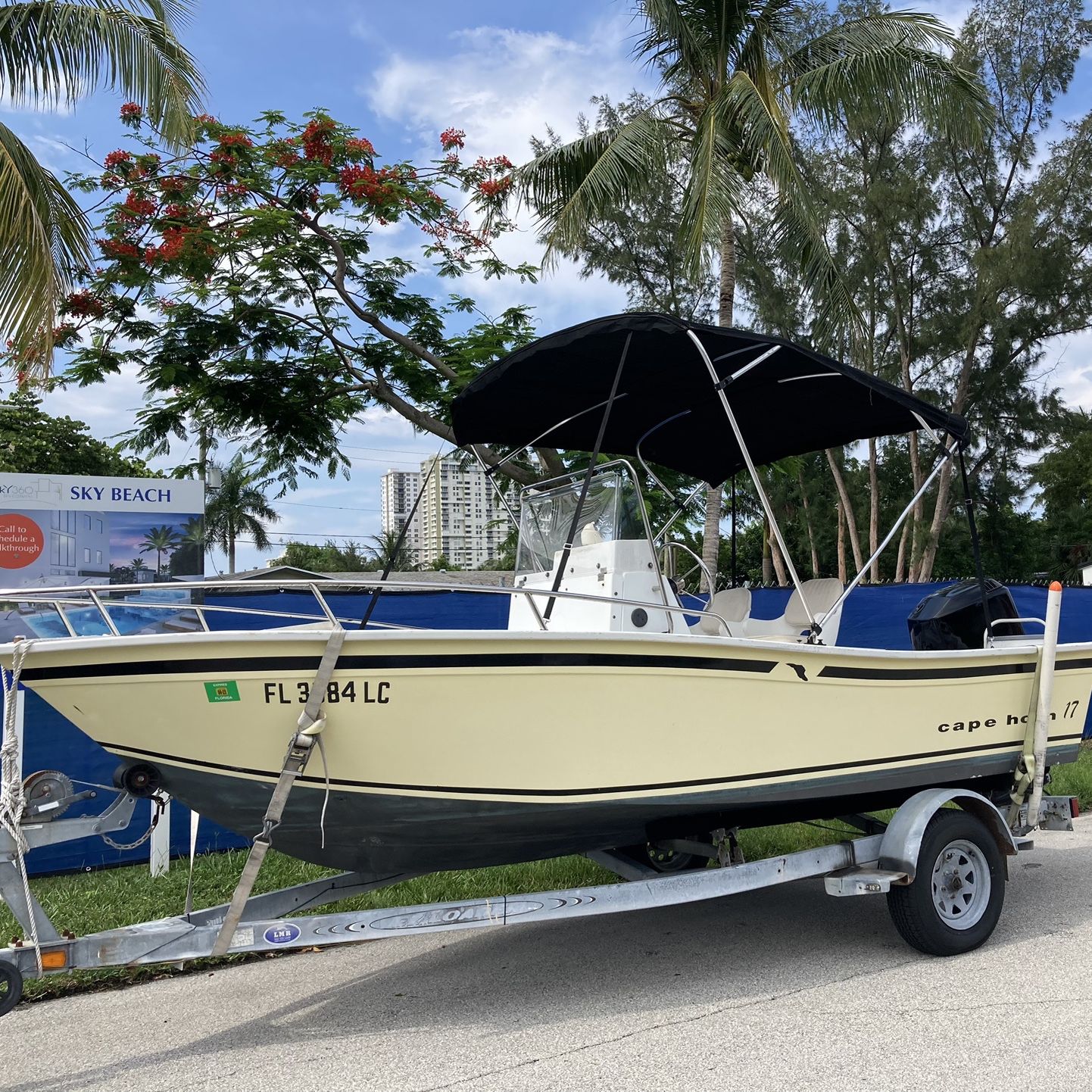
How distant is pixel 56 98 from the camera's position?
8.25m

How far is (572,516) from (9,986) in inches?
132

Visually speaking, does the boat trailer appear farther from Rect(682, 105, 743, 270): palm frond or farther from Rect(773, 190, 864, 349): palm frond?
Rect(773, 190, 864, 349): palm frond

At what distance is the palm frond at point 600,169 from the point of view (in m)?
10.4

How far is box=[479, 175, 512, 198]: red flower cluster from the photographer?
1148 centimetres

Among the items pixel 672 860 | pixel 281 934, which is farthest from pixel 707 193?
pixel 281 934

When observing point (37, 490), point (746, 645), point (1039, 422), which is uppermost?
point (1039, 422)

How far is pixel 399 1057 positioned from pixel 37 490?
635cm

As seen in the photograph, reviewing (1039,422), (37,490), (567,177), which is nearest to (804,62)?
(567,177)

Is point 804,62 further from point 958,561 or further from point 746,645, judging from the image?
point 958,561

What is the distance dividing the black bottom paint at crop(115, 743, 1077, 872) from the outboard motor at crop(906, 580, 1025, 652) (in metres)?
1.50

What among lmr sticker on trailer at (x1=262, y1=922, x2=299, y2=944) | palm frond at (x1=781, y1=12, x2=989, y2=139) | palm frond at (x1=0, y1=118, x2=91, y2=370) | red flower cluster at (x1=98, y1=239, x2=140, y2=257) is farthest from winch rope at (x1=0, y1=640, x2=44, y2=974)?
palm frond at (x1=781, y1=12, x2=989, y2=139)

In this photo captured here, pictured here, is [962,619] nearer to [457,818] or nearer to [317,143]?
[457,818]

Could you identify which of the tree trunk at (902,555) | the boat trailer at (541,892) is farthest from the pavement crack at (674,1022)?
the tree trunk at (902,555)

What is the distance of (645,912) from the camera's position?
5648 mm
